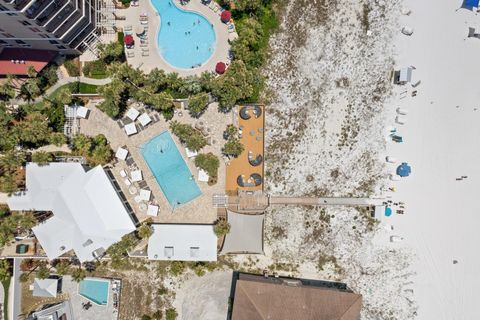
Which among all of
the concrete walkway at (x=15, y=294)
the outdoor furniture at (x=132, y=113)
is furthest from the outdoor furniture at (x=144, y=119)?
the concrete walkway at (x=15, y=294)

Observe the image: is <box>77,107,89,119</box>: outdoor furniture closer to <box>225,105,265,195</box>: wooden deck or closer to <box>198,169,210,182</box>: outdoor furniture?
<box>198,169,210,182</box>: outdoor furniture

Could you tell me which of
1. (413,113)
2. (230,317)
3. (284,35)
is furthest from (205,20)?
(230,317)

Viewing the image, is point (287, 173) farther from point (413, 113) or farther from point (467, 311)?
point (467, 311)

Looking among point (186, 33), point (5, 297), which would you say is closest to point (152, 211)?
point (5, 297)

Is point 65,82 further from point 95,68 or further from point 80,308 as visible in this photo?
point 80,308

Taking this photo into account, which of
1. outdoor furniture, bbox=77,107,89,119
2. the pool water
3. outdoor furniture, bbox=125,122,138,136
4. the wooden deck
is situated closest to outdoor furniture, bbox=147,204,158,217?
the pool water

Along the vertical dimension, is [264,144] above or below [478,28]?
below

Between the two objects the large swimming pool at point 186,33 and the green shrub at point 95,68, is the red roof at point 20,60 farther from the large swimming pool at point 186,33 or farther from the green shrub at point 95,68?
the large swimming pool at point 186,33

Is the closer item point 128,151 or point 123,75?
point 123,75
